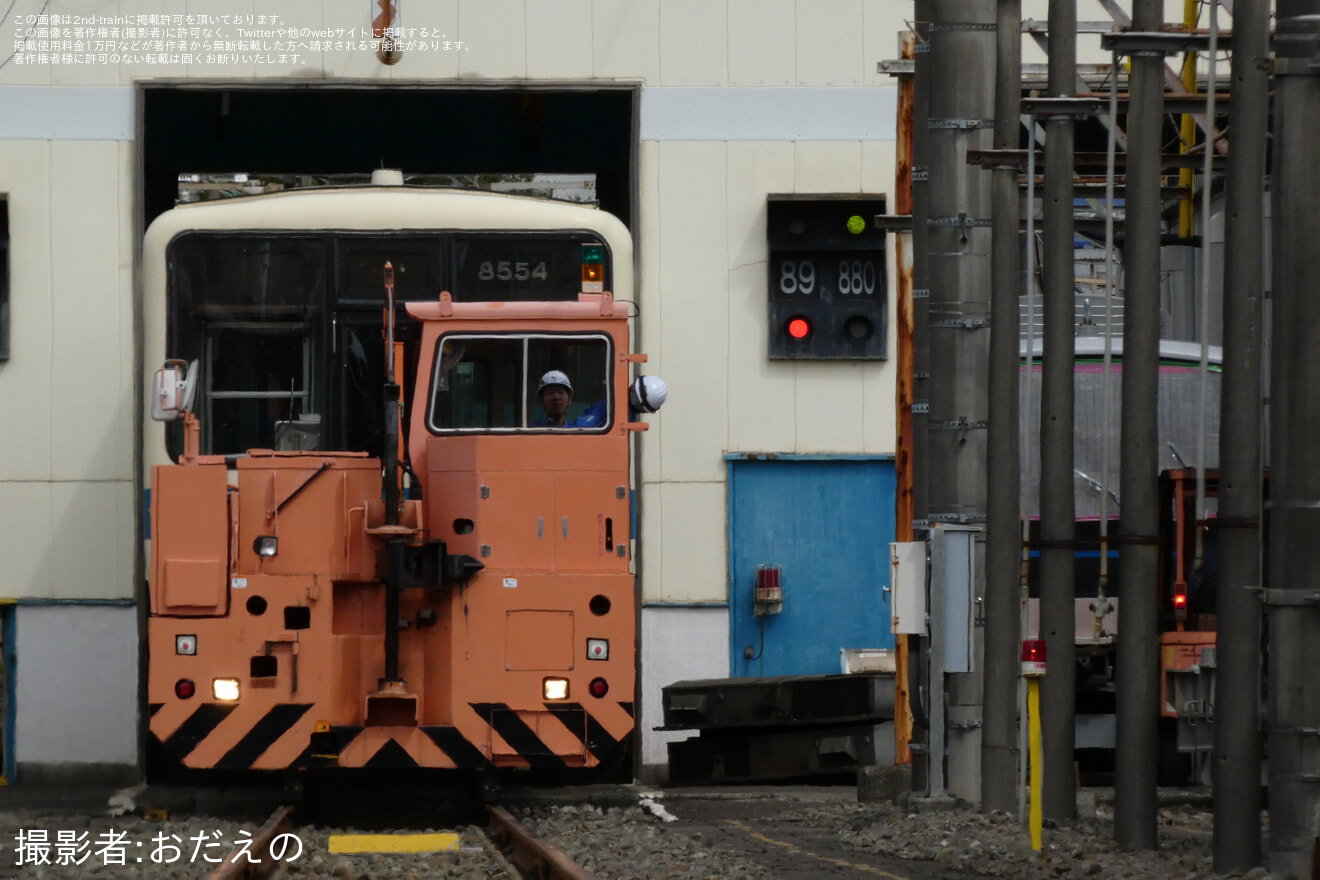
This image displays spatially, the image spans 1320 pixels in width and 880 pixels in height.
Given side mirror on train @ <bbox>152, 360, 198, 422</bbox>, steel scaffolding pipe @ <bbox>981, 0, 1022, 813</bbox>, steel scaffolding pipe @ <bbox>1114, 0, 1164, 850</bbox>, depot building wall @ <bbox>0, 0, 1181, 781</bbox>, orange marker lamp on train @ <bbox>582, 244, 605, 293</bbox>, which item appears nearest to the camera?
steel scaffolding pipe @ <bbox>1114, 0, 1164, 850</bbox>

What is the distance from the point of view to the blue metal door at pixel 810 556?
1653cm

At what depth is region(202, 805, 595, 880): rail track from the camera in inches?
335

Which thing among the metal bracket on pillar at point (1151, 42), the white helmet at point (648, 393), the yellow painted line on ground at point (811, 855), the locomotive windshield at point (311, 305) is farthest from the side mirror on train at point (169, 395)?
the metal bracket on pillar at point (1151, 42)

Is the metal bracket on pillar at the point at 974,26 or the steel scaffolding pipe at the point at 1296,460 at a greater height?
the metal bracket on pillar at the point at 974,26

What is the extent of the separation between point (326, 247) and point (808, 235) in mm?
4817

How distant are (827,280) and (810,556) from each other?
2.39 metres

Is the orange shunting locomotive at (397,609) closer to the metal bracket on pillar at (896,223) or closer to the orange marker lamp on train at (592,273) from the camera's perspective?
the orange marker lamp on train at (592,273)

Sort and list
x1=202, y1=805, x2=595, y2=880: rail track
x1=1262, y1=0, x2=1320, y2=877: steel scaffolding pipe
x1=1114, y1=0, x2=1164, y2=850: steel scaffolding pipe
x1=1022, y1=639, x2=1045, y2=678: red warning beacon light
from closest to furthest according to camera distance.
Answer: x1=1262, y1=0, x2=1320, y2=877: steel scaffolding pipe
x1=202, y1=805, x2=595, y2=880: rail track
x1=1114, y1=0, x2=1164, y2=850: steel scaffolding pipe
x1=1022, y1=639, x2=1045, y2=678: red warning beacon light

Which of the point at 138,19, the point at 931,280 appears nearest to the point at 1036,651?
the point at 931,280

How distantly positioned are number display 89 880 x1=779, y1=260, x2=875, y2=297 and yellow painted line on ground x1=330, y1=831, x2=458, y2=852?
7.25 metres

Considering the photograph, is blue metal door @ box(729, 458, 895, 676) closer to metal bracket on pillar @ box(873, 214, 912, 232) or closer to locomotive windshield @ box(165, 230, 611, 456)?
locomotive windshield @ box(165, 230, 611, 456)

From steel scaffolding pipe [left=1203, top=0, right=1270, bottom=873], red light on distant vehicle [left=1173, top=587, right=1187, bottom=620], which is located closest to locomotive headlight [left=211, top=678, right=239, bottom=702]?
steel scaffolding pipe [left=1203, top=0, right=1270, bottom=873]

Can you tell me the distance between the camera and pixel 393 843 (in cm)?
1041

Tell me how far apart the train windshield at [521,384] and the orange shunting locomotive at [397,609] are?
152 millimetres
